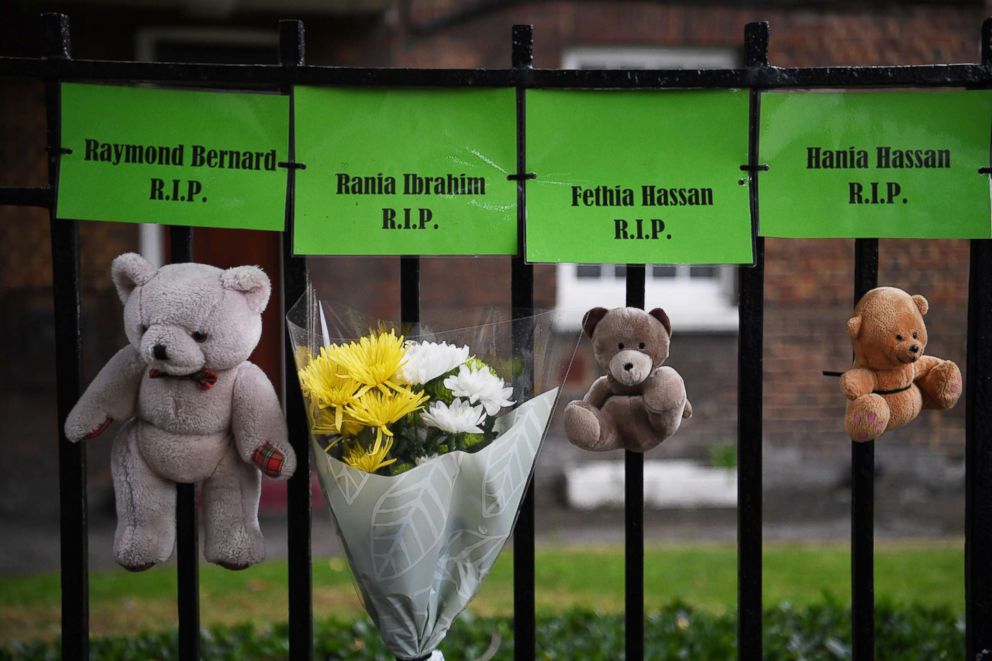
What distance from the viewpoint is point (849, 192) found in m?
1.87

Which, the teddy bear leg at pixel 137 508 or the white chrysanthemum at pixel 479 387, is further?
the teddy bear leg at pixel 137 508

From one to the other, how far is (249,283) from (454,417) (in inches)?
18.7

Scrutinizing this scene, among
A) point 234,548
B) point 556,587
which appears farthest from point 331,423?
point 556,587

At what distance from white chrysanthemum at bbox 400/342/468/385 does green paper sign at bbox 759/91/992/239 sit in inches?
26.8

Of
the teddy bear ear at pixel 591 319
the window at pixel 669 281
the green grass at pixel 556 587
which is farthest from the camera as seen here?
the window at pixel 669 281

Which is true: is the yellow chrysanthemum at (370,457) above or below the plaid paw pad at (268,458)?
above

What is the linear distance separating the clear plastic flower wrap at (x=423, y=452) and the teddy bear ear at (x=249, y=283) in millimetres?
109

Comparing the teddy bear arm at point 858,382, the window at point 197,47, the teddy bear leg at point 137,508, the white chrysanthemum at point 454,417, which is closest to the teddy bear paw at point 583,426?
the white chrysanthemum at point 454,417

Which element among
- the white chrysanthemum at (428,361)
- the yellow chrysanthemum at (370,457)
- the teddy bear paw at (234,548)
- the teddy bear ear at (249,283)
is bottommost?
the teddy bear paw at (234,548)

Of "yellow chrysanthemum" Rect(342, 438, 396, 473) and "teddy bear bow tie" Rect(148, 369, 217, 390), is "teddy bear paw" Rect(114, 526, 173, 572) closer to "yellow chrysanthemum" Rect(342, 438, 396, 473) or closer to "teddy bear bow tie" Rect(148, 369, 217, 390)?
"teddy bear bow tie" Rect(148, 369, 217, 390)

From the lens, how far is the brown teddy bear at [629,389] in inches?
69.1

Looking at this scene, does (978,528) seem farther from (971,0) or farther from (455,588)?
(971,0)

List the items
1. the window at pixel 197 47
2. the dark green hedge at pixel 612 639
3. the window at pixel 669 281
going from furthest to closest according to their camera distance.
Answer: the window at pixel 669 281
the window at pixel 197 47
the dark green hedge at pixel 612 639

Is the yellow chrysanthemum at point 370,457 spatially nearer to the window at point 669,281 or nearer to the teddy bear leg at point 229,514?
the teddy bear leg at point 229,514
